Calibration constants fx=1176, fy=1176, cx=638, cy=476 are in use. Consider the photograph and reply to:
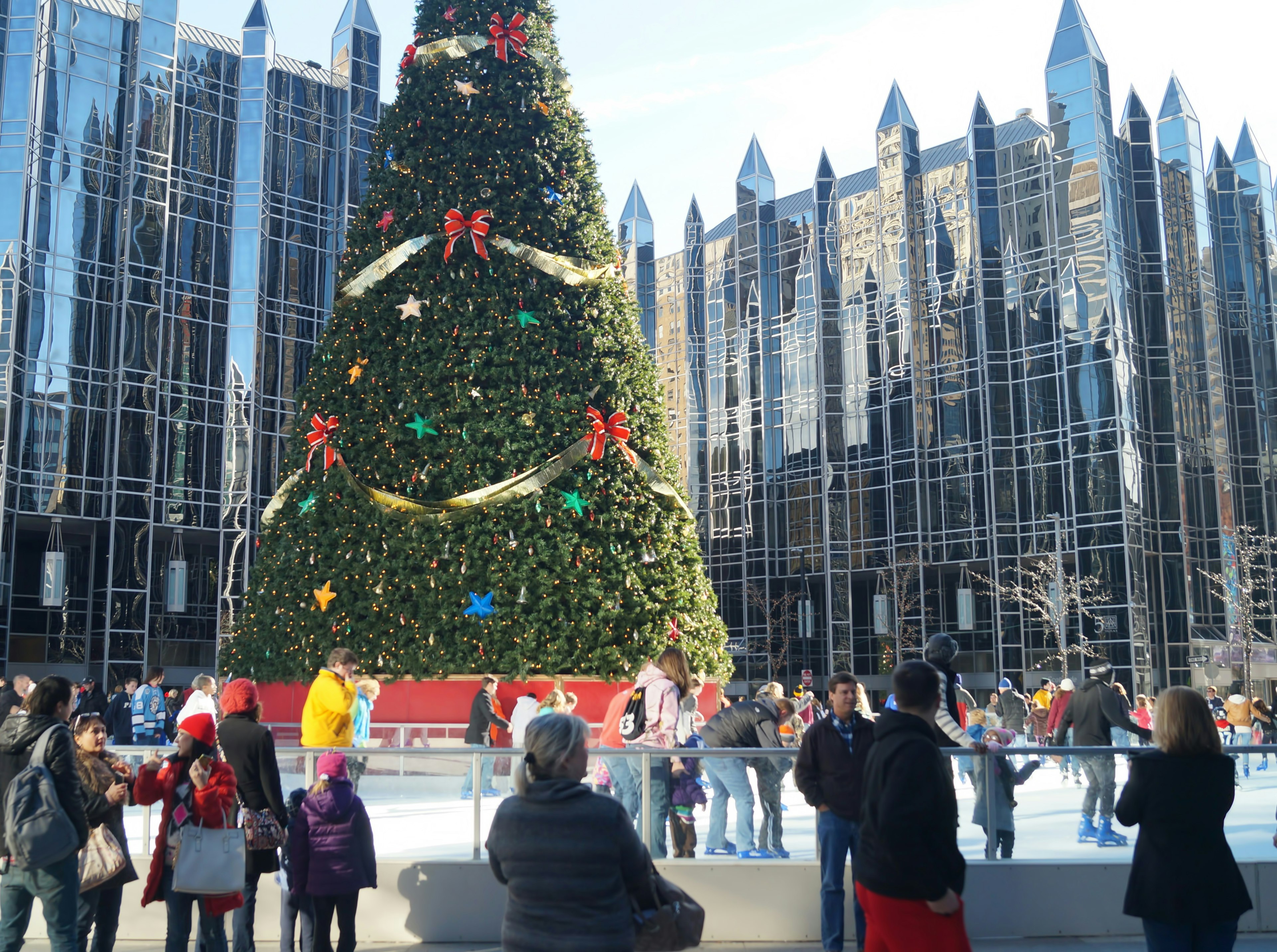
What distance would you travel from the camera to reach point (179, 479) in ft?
124

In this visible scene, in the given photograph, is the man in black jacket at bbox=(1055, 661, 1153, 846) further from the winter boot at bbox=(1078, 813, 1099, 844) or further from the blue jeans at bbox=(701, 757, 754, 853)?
the blue jeans at bbox=(701, 757, 754, 853)

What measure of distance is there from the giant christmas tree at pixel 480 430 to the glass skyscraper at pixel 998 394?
30871 millimetres

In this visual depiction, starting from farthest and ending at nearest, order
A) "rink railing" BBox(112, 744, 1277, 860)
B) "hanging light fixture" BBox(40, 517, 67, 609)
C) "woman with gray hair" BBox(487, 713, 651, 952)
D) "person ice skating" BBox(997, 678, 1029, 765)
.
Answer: "hanging light fixture" BBox(40, 517, 67, 609) < "person ice skating" BBox(997, 678, 1029, 765) < "rink railing" BBox(112, 744, 1277, 860) < "woman with gray hair" BBox(487, 713, 651, 952)

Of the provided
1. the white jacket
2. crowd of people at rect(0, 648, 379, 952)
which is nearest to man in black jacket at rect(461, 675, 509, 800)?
the white jacket

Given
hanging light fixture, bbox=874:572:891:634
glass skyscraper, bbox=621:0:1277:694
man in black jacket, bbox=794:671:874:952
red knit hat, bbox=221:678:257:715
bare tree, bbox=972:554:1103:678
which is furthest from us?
hanging light fixture, bbox=874:572:891:634

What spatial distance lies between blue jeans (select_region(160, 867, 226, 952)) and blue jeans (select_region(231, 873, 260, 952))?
0.29 m

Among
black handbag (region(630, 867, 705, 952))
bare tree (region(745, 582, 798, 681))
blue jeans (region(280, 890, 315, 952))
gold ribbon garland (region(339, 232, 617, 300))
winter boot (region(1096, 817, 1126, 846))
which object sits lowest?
blue jeans (region(280, 890, 315, 952))

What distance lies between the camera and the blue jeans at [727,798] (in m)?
8.43

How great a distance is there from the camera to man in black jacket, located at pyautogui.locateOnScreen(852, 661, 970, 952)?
13.9ft

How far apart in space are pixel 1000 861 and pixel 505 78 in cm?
1067

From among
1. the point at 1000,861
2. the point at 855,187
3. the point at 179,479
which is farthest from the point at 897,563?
the point at 1000,861

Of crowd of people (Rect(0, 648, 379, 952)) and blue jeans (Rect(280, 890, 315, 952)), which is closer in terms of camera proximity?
crowd of people (Rect(0, 648, 379, 952))

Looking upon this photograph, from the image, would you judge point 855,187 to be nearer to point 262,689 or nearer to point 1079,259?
point 1079,259

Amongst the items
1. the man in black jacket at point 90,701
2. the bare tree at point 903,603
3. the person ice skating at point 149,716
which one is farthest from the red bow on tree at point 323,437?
the bare tree at point 903,603
